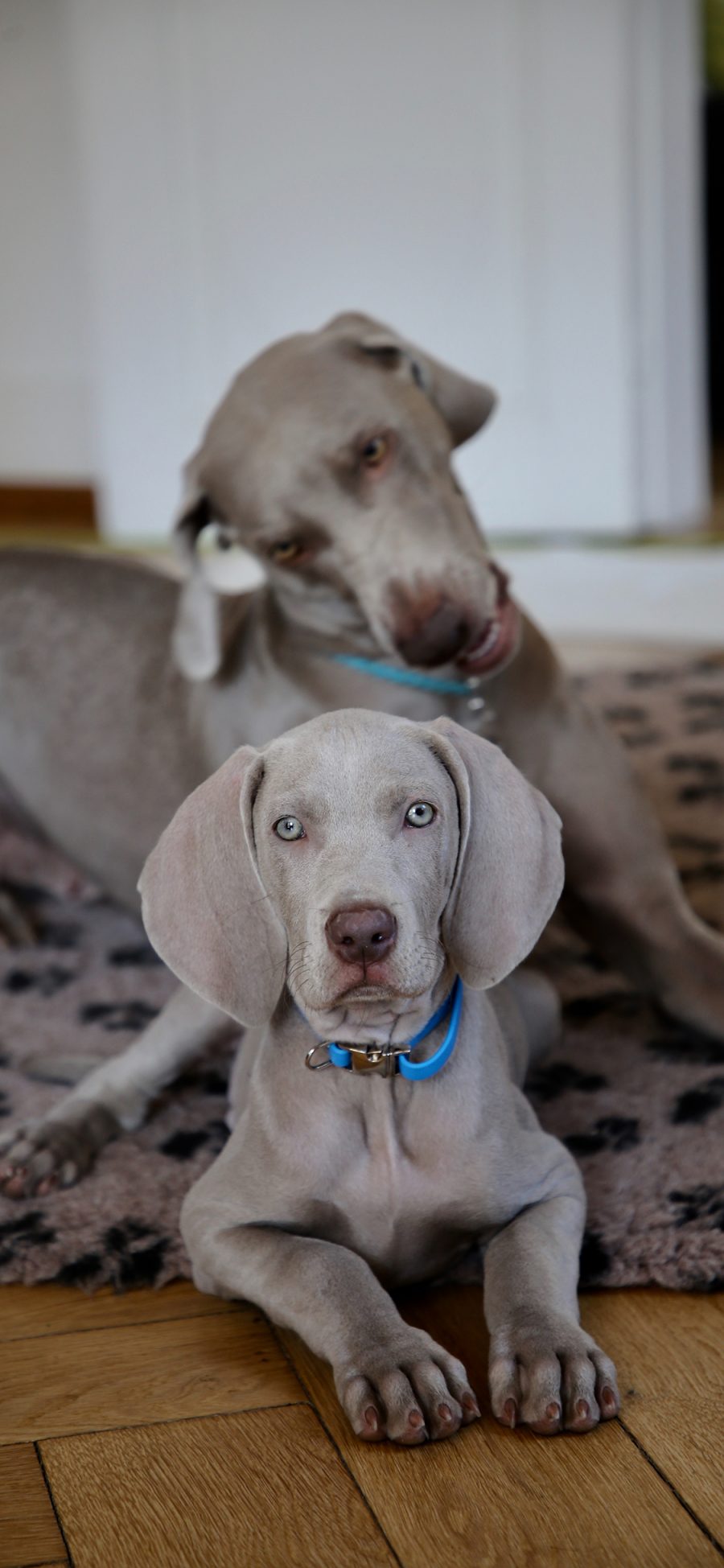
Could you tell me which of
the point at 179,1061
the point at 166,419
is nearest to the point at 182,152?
the point at 166,419

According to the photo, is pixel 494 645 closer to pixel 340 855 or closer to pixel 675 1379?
pixel 340 855

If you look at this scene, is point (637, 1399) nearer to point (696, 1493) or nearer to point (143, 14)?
point (696, 1493)

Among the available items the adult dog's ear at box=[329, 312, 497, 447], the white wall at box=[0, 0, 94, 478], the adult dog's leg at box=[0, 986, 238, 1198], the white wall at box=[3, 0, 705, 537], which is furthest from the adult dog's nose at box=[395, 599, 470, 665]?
the white wall at box=[0, 0, 94, 478]

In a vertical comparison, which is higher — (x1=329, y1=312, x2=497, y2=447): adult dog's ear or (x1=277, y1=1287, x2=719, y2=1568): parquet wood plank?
(x1=329, y1=312, x2=497, y2=447): adult dog's ear

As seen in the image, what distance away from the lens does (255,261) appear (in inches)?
194

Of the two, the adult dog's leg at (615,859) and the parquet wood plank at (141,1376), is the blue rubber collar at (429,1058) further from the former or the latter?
the adult dog's leg at (615,859)

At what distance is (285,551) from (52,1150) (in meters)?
0.68

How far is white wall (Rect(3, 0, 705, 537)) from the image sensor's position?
449 cm

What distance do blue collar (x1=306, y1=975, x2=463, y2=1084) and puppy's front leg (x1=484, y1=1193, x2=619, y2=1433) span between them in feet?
0.49

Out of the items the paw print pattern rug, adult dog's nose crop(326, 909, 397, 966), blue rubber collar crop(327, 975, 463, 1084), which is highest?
adult dog's nose crop(326, 909, 397, 966)

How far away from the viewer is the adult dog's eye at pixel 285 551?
6.11ft

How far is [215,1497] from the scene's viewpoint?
3.84 feet

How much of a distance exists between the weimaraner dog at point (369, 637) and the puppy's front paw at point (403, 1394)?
0.53 m

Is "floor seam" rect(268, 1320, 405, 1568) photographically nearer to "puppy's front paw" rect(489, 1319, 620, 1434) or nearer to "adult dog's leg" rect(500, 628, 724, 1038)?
"puppy's front paw" rect(489, 1319, 620, 1434)
